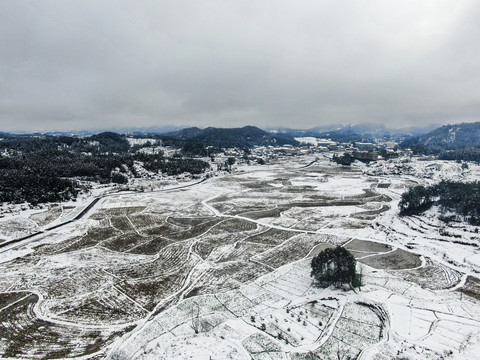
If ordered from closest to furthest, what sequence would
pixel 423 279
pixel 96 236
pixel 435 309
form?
pixel 435 309, pixel 423 279, pixel 96 236

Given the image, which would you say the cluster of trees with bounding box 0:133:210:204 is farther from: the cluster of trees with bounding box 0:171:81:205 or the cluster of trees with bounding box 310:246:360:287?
the cluster of trees with bounding box 310:246:360:287

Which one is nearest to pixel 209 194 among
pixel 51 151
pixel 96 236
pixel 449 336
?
pixel 96 236

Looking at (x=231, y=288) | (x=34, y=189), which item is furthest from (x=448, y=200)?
(x=34, y=189)

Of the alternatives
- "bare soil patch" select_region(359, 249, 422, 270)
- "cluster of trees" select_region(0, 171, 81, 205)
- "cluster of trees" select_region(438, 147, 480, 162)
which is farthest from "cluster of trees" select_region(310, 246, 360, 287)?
"cluster of trees" select_region(438, 147, 480, 162)

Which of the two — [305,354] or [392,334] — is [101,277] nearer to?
[305,354]

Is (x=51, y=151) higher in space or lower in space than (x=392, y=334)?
higher

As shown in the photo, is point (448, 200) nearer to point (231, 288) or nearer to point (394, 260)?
point (394, 260)

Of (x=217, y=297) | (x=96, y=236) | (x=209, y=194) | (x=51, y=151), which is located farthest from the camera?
(x=51, y=151)
